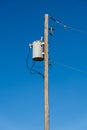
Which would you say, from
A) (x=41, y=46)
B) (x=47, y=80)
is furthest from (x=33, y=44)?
(x=47, y=80)

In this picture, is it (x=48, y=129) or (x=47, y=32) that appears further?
(x=47, y=32)

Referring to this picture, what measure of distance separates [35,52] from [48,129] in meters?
3.29

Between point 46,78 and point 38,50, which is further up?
point 38,50

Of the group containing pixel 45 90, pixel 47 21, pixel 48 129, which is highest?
pixel 47 21

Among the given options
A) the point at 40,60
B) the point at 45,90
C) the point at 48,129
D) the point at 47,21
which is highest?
the point at 47,21

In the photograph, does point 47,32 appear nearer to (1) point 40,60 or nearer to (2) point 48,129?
(1) point 40,60

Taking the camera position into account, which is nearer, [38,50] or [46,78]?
[46,78]

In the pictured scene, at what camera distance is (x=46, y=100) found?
21562 mm

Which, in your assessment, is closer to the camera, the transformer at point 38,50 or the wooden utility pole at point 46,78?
the wooden utility pole at point 46,78

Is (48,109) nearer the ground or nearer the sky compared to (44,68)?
nearer the ground

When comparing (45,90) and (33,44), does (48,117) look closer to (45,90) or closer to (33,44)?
(45,90)

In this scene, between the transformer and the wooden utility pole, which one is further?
the transformer

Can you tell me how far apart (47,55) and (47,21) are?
1496 mm

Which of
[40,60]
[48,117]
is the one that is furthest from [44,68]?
[48,117]
